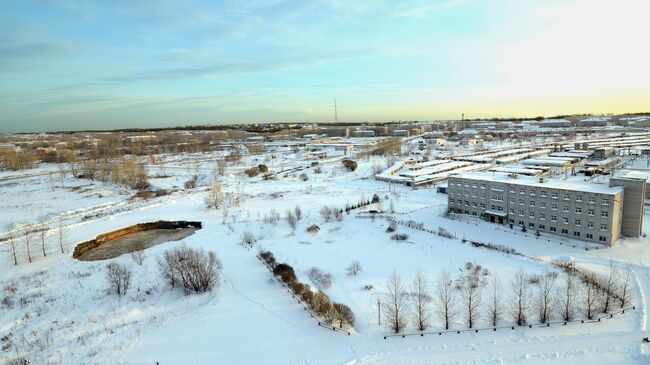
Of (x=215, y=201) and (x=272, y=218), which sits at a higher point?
(x=215, y=201)

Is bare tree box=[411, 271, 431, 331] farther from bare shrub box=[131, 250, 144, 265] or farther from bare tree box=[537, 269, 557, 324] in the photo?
bare shrub box=[131, 250, 144, 265]

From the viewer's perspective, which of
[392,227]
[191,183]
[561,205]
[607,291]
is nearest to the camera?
[607,291]

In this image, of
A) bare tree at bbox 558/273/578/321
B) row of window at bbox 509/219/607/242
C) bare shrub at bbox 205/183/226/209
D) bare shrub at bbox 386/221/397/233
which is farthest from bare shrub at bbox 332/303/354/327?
bare shrub at bbox 205/183/226/209

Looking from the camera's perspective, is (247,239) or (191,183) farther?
(191,183)

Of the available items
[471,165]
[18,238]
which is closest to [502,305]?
[18,238]

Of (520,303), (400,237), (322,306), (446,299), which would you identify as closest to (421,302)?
(446,299)

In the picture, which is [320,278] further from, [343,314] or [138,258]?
[138,258]
